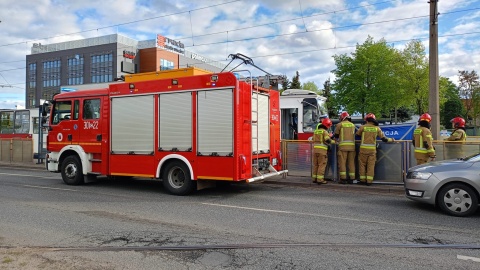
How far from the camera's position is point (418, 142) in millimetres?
9273

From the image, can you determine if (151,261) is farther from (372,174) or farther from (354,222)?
(372,174)

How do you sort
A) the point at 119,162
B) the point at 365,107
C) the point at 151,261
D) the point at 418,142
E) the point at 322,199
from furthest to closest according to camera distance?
the point at 365,107 < the point at 119,162 < the point at 418,142 < the point at 322,199 < the point at 151,261

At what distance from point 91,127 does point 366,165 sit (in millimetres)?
7671

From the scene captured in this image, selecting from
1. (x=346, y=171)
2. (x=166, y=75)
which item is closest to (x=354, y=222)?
(x=346, y=171)

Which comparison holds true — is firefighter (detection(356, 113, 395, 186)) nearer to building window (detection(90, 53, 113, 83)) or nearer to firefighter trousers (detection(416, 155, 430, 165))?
firefighter trousers (detection(416, 155, 430, 165))

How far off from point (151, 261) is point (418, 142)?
734 centimetres

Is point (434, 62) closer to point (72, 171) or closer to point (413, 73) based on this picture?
point (72, 171)

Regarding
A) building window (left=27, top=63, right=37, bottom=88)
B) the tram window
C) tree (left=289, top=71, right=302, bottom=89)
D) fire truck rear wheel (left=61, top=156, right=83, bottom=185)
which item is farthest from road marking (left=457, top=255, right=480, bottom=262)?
building window (left=27, top=63, right=37, bottom=88)

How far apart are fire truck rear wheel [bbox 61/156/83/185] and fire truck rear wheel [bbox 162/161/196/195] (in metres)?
3.13

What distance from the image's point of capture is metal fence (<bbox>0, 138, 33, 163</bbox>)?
19153 mm

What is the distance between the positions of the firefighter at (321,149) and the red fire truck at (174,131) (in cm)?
107

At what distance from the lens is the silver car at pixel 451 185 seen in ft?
22.0

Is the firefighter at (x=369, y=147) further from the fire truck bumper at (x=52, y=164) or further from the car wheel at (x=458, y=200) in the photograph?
the fire truck bumper at (x=52, y=164)

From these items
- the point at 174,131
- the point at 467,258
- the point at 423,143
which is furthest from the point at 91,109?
the point at 467,258
